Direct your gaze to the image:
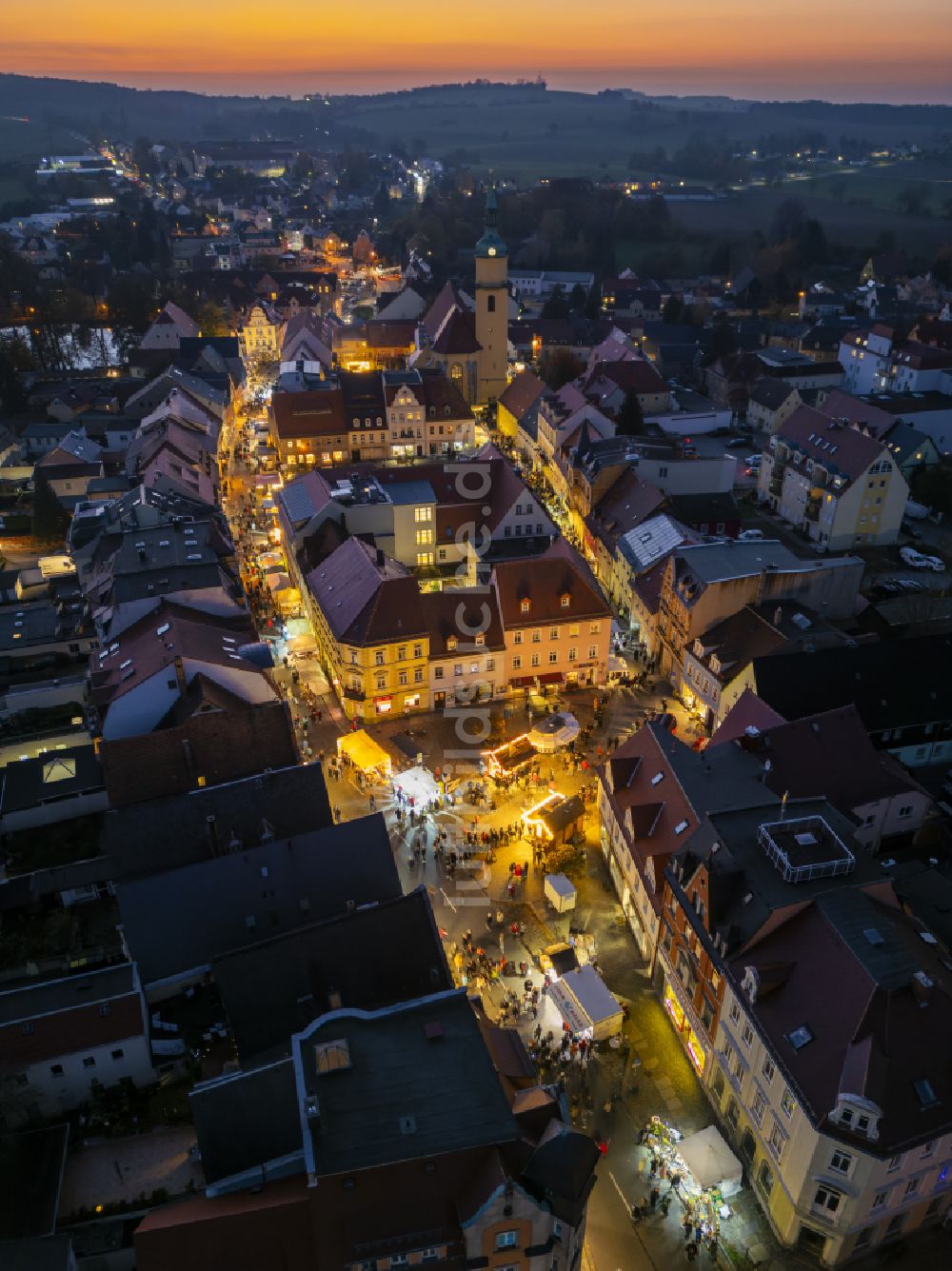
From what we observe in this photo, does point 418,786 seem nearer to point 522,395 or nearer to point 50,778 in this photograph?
point 50,778

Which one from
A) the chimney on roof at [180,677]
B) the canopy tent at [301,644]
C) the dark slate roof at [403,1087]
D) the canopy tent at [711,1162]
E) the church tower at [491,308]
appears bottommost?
the canopy tent at [711,1162]

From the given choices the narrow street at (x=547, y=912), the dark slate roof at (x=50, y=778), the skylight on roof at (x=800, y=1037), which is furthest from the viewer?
the dark slate roof at (x=50, y=778)

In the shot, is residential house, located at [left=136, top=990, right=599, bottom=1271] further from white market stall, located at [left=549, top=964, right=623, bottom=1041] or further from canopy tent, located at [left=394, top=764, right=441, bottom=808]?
canopy tent, located at [left=394, top=764, right=441, bottom=808]

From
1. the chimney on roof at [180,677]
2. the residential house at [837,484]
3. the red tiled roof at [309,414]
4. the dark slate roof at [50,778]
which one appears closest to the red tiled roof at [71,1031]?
the dark slate roof at [50,778]

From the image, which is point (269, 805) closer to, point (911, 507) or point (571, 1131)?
point (571, 1131)

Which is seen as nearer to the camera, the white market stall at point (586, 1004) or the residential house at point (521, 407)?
the white market stall at point (586, 1004)

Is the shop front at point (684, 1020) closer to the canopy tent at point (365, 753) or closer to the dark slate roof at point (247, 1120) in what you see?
the dark slate roof at point (247, 1120)

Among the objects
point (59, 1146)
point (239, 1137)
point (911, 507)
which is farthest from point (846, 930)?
point (911, 507)
